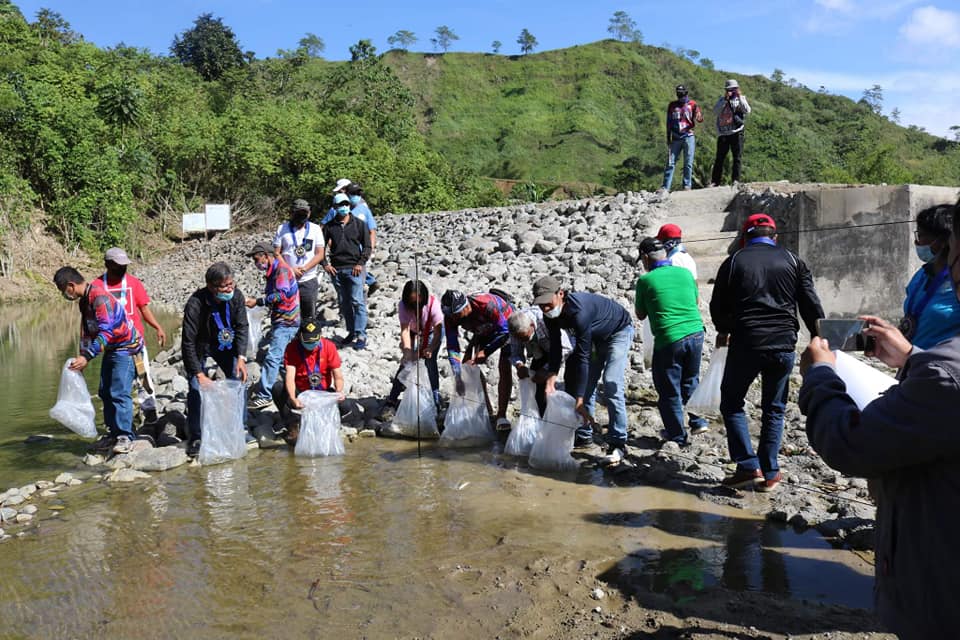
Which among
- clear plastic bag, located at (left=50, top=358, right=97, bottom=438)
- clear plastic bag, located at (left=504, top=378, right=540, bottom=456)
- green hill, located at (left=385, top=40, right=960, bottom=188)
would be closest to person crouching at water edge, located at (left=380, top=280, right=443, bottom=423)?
clear plastic bag, located at (left=504, top=378, right=540, bottom=456)

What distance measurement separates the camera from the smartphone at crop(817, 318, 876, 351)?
254cm

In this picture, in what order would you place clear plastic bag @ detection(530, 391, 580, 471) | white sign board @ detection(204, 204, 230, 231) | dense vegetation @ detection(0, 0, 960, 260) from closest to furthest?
1. clear plastic bag @ detection(530, 391, 580, 471)
2. dense vegetation @ detection(0, 0, 960, 260)
3. white sign board @ detection(204, 204, 230, 231)

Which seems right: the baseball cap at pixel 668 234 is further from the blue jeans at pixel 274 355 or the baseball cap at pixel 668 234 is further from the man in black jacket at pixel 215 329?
the man in black jacket at pixel 215 329

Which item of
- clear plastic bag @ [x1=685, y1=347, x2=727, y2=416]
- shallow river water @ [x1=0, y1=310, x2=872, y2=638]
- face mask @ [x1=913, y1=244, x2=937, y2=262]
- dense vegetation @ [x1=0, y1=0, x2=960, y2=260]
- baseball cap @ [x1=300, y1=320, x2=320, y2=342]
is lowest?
shallow river water @ [x1=0, y1=310, x2=872, y2=638]

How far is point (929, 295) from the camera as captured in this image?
3.37m

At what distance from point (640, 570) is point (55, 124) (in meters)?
26.1

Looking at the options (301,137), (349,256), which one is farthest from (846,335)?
(301,137)

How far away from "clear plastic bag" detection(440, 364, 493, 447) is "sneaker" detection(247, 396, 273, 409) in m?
1.77

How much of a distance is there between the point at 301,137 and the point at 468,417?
23095mm

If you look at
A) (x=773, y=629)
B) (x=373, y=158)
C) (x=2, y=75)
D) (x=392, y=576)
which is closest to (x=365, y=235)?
(x=392, y=576)

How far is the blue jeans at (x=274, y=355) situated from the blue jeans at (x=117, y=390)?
1127 millimetres

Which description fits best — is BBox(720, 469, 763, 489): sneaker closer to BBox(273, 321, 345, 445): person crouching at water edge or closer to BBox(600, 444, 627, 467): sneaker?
BBox(600, 444, 627, 467): sneaker

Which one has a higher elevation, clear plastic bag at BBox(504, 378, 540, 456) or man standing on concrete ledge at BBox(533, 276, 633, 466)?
man standing on concrete ledge at BBox(533, 276, 633, 466)

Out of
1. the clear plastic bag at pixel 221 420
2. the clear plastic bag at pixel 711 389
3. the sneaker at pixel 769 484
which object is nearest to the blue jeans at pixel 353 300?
the clear plastic bag at pixel 221 420
